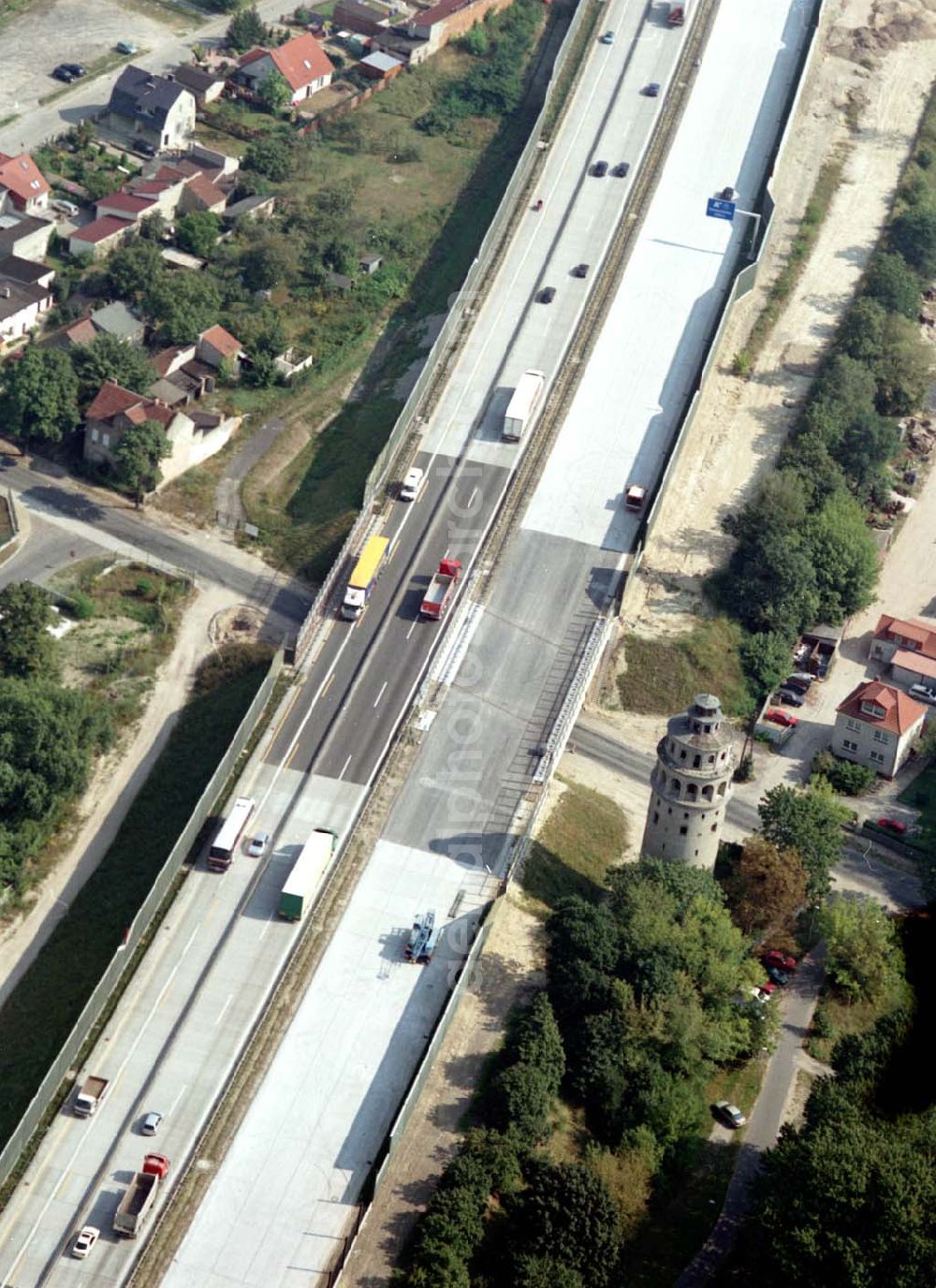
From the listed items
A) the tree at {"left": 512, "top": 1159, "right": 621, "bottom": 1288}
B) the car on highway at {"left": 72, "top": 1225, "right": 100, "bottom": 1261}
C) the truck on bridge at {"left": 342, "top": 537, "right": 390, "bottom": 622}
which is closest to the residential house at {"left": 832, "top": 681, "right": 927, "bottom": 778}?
the truck on bridge at {"left": 342, "top": 537, "right": 390, "bottom": 622}

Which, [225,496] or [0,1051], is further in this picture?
[225,496]

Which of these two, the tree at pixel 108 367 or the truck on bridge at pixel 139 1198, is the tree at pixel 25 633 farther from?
the truck on bridge at pixel 139 1198

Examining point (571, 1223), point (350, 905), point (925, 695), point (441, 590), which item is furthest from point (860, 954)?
point (441, 590)

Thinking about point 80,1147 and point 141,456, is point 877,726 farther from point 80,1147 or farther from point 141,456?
point 80,1147

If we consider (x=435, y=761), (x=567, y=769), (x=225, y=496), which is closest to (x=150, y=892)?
(x=435, y=761)

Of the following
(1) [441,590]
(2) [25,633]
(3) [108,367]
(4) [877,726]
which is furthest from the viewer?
(3) [108,367]

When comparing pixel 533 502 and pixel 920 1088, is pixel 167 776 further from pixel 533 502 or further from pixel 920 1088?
pixel 920 1088

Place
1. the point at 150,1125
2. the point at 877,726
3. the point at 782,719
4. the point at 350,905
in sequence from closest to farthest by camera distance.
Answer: the point at 150,1125, the point at 350,905, the point at 877,726, the point at 782,719

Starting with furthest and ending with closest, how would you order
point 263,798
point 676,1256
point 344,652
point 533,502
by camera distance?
point 533,502 < point 344,652 < point 263,798 < point 676,1256
